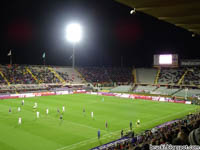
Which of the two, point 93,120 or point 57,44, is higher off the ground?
point 57,44

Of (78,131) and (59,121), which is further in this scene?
(59,121)

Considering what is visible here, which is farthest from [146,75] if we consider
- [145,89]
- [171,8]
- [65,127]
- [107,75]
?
[171,8]

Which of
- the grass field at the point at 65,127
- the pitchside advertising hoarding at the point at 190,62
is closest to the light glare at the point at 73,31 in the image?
the pitchside advertising hoarding at the point at 190,62

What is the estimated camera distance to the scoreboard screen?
68.4 metres

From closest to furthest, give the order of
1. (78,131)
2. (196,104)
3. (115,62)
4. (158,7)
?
1. (158,7)
2. (78,131)
3. (196,104)
4. (115,62)

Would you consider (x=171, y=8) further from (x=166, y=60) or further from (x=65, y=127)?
(x=166, y=60)

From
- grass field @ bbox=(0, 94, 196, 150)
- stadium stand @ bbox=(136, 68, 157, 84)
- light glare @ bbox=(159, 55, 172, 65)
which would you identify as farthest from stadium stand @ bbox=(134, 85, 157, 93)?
grass field @ bbox=(0, 94, 196, 150)

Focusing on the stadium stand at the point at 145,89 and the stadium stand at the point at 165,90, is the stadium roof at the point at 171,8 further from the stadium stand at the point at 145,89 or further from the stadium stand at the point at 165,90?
the stadium stand at the point at 145,89

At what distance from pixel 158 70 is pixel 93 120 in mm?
55661

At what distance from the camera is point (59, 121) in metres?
27.2

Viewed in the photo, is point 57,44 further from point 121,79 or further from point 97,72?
point 121,79

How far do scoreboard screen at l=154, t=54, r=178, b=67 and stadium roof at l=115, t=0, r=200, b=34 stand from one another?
64787mm

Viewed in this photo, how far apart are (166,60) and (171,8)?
66.8 m


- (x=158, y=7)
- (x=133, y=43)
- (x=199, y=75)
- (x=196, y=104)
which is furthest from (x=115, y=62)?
(x=158, y=7)
